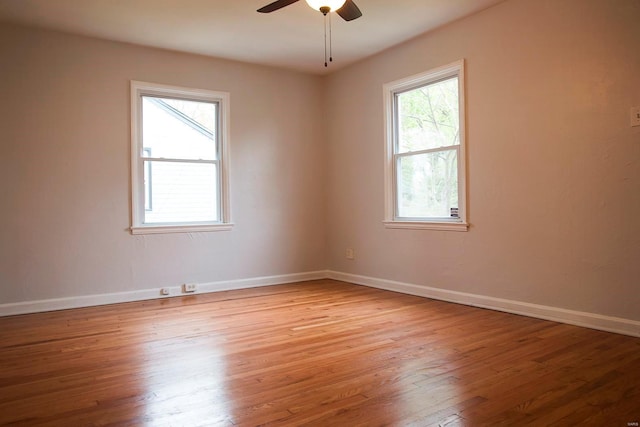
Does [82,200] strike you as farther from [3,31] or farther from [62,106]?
[3,31]

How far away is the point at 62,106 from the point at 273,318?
9.66ft

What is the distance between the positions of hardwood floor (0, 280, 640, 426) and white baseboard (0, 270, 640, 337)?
118mm

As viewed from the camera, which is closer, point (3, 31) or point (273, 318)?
point (273, 318)

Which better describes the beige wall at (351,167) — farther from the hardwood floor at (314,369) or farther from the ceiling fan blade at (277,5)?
the ceiling fan blade at (277,5)

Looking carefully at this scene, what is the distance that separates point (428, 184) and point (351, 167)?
1.23 m

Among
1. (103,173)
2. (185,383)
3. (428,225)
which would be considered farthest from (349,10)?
(103,173)

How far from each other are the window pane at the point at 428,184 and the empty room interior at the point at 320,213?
0.03 m

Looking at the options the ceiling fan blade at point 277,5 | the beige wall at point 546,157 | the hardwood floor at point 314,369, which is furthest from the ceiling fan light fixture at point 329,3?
the hardwood floor at point 314,369

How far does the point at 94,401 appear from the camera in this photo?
2.20m

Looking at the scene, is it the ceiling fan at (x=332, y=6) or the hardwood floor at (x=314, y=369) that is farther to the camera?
the ceiling fan at (x=332, y=6)

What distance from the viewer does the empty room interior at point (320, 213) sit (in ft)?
7.84

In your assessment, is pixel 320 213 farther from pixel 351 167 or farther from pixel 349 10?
pixel 349 10

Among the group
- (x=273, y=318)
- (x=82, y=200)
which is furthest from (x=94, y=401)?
(x=82, y=200)

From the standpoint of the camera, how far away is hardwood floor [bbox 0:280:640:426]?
202cm
